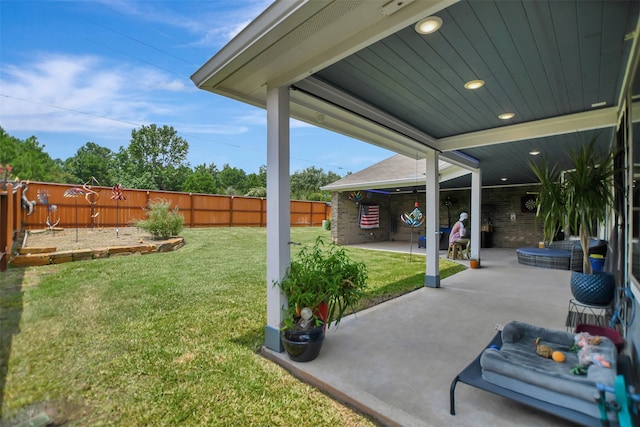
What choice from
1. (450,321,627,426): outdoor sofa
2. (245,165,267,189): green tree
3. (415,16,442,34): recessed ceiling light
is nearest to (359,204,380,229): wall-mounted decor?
(450,321,627,426): outdoor sofa

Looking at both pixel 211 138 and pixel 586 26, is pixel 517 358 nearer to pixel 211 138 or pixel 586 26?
pixel 586 26

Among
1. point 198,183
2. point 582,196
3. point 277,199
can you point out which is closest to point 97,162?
point 198,183

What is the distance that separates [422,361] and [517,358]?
842mm

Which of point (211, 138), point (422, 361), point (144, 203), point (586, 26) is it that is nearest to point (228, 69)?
point (586, 26)

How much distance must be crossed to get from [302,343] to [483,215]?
38.2 feet

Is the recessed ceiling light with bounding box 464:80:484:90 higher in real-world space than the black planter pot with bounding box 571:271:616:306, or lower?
higher

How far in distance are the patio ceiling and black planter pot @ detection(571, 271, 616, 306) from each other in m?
1.77

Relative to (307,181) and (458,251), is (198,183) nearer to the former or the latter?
(307,181)

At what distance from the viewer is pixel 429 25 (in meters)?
2.05

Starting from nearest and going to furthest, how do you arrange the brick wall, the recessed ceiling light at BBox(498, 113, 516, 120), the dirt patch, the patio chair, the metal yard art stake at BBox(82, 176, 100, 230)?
the recessed ceiling light at BBox(498, 113, 516, 120), the dirt patch, the patio chair, the metal yard art stake at BBox(82, 176, 100, 230), the brick wall

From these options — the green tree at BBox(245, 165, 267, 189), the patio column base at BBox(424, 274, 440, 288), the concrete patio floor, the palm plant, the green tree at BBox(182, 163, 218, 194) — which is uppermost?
the green tree at BBox(245, 165, 267, 189)

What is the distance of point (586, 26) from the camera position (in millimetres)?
2062

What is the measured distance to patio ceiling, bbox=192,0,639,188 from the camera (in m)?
1.92

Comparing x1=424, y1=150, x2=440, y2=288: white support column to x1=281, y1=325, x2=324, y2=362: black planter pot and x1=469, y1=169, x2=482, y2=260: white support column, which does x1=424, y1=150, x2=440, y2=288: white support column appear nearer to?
x1=469, y1=169, x2=482, y2=260: white support column
